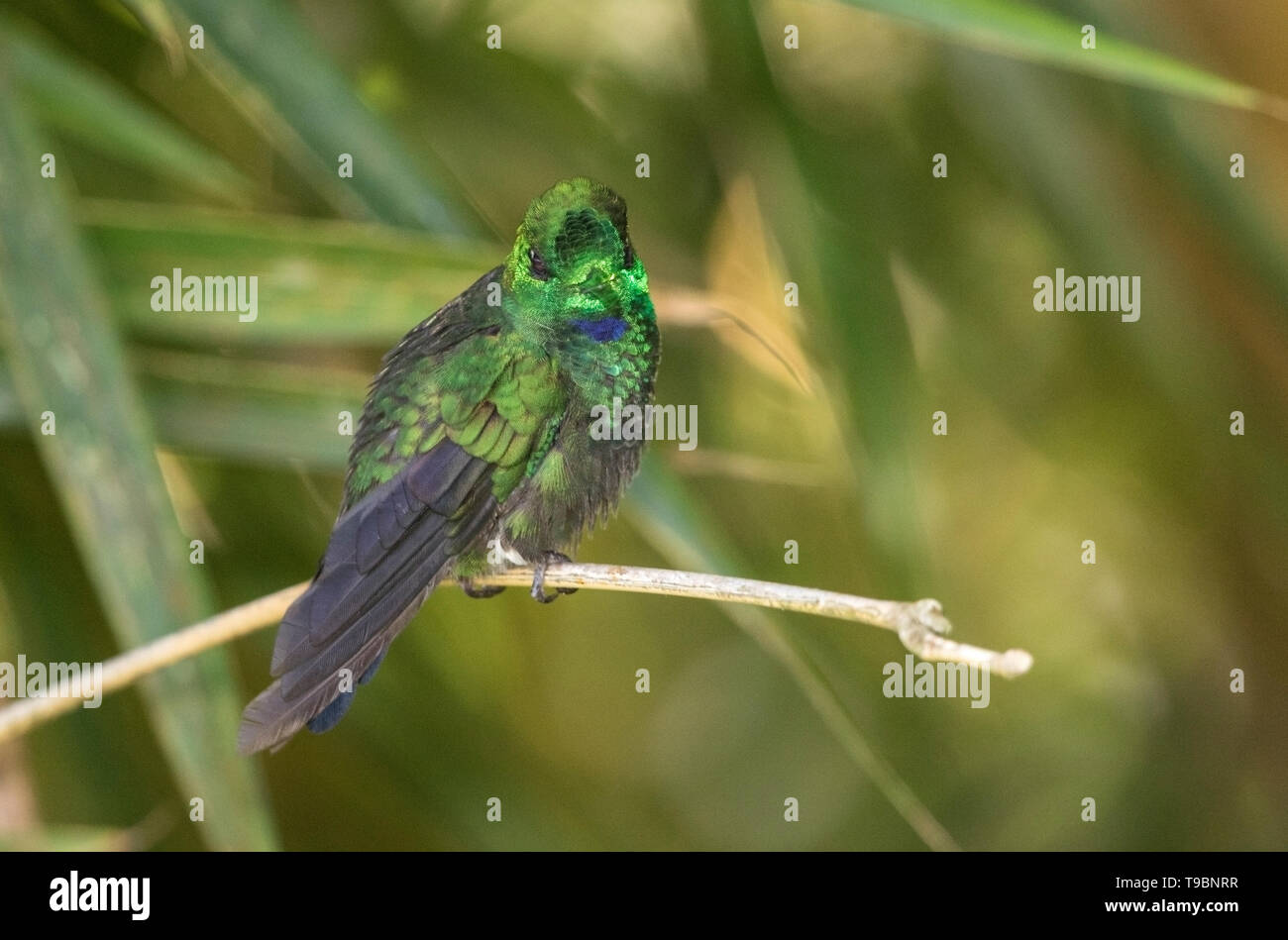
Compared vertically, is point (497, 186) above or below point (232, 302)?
above

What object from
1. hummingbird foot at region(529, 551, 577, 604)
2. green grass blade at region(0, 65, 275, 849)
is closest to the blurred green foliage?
green grass blade at region(0, 65, 275, 849)

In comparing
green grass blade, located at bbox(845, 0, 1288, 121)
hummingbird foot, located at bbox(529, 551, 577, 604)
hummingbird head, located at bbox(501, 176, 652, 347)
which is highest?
green grass blade, located at bbox(845, 0, 1288, 121)

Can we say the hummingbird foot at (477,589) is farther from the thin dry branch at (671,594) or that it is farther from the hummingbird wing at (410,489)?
the thin dry branch at (671,594)

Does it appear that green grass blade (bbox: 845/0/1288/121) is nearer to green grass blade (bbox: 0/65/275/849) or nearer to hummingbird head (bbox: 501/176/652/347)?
hummingbird head (bbox: 501/176/652/347)

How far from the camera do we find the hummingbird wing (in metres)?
1.00

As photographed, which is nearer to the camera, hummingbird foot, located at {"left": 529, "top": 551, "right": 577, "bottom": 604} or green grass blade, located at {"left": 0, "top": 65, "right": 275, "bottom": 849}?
green grass blade, located at {"left": 0, "top": 65, "right": 275, "bottom": 849}

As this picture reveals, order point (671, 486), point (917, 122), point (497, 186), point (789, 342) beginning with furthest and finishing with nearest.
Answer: point (917, 122) → point (497, 186) → point (789, 342) → point (671, 486)

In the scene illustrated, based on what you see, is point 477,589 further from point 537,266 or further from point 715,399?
point 715,399

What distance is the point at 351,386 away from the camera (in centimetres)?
143

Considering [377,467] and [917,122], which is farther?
[917,122]

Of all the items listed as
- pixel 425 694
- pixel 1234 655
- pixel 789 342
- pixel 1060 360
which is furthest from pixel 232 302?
pixel 1234 655

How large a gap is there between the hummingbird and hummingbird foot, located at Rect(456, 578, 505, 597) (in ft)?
0.08

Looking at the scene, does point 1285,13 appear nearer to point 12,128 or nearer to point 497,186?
point 497,186

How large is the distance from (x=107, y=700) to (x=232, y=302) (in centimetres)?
91
